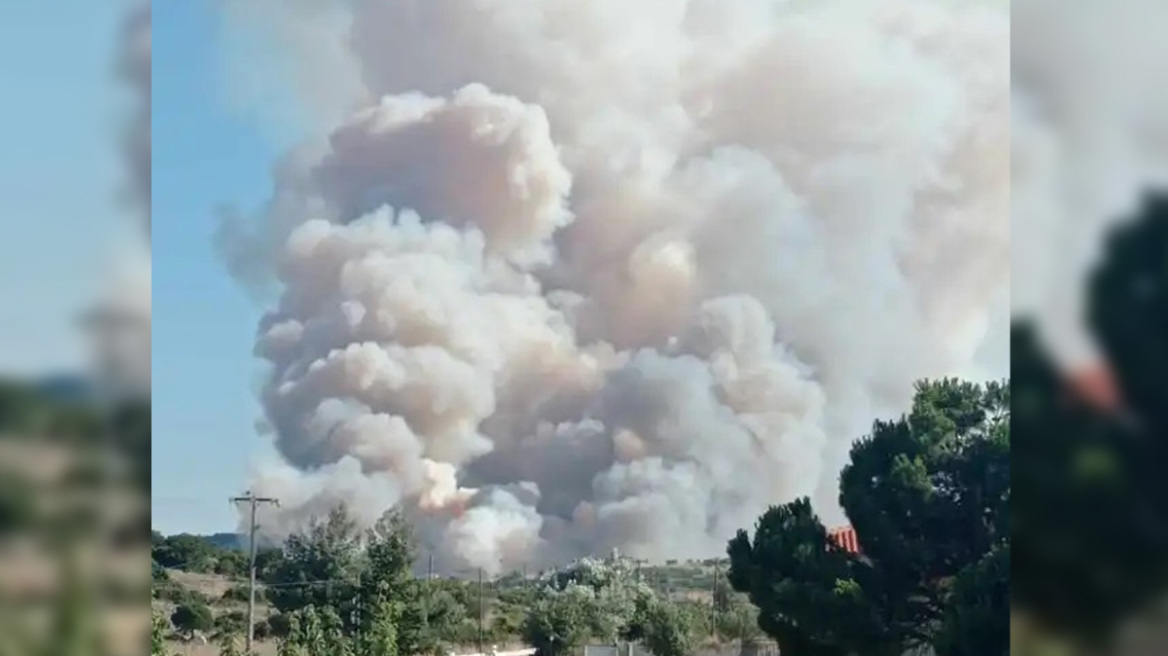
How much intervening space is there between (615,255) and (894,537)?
1.41m

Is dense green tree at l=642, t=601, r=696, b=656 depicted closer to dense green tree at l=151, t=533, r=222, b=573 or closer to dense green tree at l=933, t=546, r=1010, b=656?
dense green tree at l=933, t=546, r=1010, b=656

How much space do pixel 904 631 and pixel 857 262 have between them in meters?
1.29

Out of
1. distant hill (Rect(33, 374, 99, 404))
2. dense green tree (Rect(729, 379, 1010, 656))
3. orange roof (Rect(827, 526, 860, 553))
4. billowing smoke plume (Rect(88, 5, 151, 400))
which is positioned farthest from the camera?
orange roof (Rect(827, 526, 860, 553))

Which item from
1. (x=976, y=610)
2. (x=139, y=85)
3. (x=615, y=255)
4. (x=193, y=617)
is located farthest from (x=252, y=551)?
(x=139, y=85)

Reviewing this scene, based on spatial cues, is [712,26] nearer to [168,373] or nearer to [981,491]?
[981,491]

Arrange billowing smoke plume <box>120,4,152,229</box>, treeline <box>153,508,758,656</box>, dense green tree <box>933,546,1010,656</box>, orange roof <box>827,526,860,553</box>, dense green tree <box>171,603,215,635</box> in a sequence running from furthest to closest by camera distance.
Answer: dense green tree <box>171,603,215,635</box> < treeline <box>153,508,758,656</box> < orange roof <box>827,526,860,553</box> < dense green tree <box>933,546,1010,656</box> < billowing smoke plume <box>120,4,152,229</box>

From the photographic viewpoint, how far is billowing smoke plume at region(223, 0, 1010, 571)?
446 centimetres

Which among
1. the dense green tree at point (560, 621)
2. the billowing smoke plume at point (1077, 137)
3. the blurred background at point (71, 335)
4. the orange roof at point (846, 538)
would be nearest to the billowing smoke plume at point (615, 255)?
the orange roof at point (846, 538)

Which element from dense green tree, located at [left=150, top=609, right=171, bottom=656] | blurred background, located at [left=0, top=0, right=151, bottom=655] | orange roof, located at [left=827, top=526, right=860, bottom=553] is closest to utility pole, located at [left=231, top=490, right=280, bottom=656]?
dense green tree, located at [left=150, top=609, right=171, bottom=656]

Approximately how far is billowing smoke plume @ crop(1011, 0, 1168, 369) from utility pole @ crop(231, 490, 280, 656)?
3.87 meters

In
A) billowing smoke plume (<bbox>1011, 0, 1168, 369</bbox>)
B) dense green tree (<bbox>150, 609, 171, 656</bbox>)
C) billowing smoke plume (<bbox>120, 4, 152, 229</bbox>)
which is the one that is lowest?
dense green tree (<bbox>150, 609, 171, 656</bbox>)

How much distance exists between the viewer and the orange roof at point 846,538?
464 centimetres

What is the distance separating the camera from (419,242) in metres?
4.96

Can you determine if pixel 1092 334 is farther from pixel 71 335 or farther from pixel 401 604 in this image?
pixel 401 604
